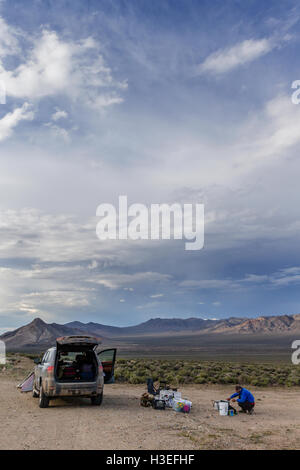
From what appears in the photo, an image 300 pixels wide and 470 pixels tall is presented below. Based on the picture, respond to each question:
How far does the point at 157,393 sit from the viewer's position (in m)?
15.5

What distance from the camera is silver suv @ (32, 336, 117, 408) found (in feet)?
42.3

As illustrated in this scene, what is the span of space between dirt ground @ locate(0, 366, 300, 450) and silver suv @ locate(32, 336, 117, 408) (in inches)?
19.5

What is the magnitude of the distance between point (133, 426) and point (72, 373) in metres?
4.09

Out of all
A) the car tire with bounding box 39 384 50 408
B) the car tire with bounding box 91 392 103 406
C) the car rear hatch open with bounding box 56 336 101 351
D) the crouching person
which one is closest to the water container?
the crouching person

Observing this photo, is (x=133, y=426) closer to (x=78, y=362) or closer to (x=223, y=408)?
(x=78, y=362)

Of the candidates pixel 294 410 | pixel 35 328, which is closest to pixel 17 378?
pixel 294 410

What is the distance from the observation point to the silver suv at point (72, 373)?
12.9 meters

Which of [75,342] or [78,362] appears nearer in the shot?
[75,342]

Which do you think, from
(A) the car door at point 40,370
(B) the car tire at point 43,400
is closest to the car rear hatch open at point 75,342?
(A) the car door at point 40,370

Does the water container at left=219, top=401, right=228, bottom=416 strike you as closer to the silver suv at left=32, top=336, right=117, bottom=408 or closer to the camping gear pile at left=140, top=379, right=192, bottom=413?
the camping gear pile at left=140, top=379, right=192, bottom=413

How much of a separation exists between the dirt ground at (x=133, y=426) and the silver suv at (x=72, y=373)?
50 cm

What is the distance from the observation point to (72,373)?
14383 millimetres

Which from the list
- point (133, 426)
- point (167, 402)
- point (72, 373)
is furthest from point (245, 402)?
point (72, 373)

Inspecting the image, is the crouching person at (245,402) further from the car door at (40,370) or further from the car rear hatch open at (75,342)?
the car door at (40,370)
